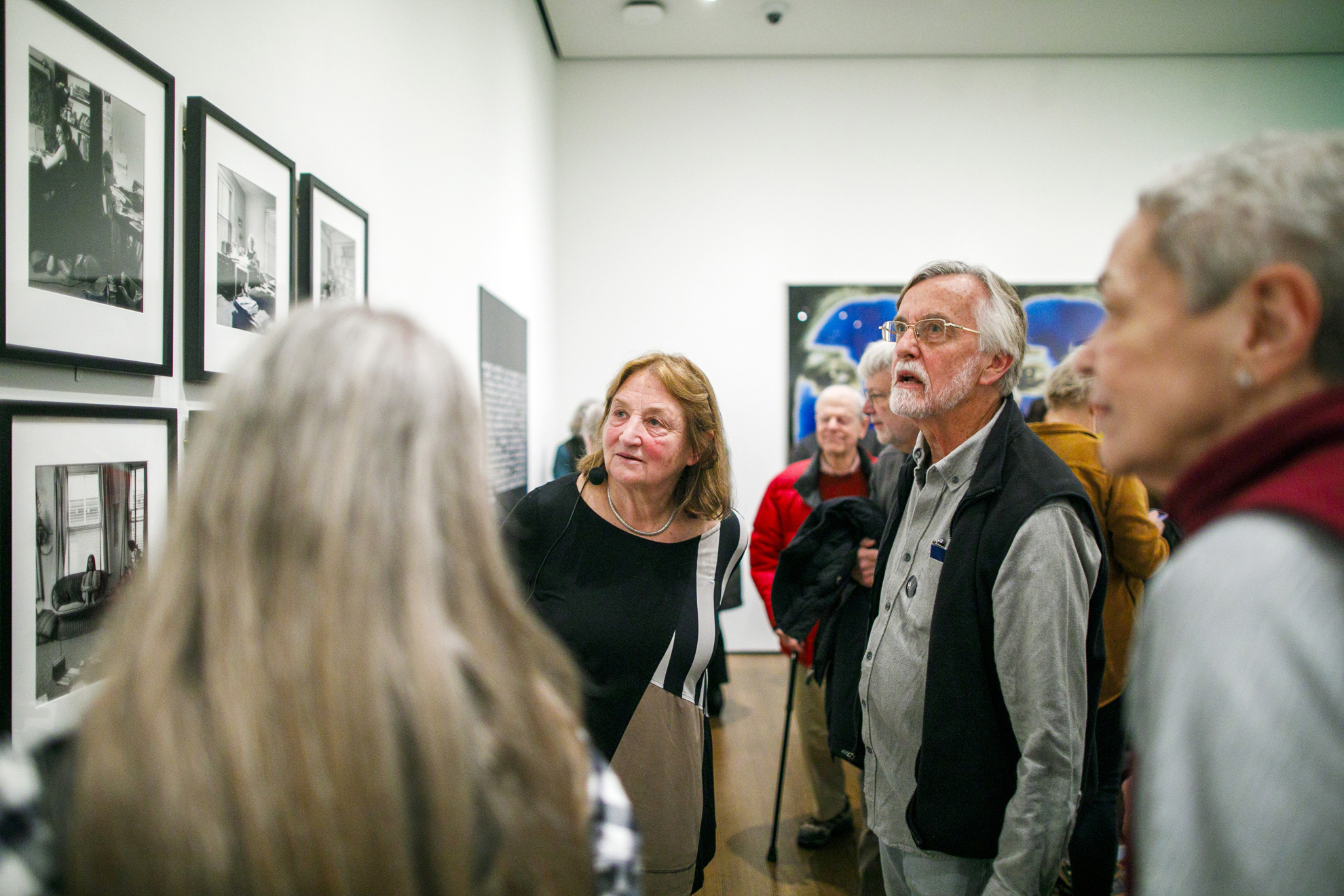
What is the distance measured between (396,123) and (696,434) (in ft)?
4.94

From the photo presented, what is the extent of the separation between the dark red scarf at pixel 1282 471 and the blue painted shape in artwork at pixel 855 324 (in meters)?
4.73

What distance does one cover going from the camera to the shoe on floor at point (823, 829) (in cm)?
273

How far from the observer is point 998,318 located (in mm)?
1493

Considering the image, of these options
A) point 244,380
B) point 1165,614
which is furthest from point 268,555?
point 1165,614

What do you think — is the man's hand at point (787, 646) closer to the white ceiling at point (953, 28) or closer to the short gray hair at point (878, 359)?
the short gray hair at point (878, 359)

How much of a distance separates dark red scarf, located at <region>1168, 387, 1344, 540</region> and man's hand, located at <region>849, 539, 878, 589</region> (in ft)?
4.68

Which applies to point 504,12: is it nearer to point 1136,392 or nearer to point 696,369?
point 696,369

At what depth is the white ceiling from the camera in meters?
4.60

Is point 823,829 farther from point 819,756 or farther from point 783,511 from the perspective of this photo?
point 783,511

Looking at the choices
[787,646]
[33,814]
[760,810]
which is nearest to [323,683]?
[33,814]

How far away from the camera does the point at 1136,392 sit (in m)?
0.67

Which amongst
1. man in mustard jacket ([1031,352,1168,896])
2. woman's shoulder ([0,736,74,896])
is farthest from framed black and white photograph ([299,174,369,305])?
man in mustard jacket ([1031,352,1168,896])

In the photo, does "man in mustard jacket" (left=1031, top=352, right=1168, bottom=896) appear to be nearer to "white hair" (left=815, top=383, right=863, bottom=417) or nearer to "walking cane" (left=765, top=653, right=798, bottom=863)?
"white hair" (left=815, top=383, right=863, bottom=417)

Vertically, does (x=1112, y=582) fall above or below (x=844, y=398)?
below
